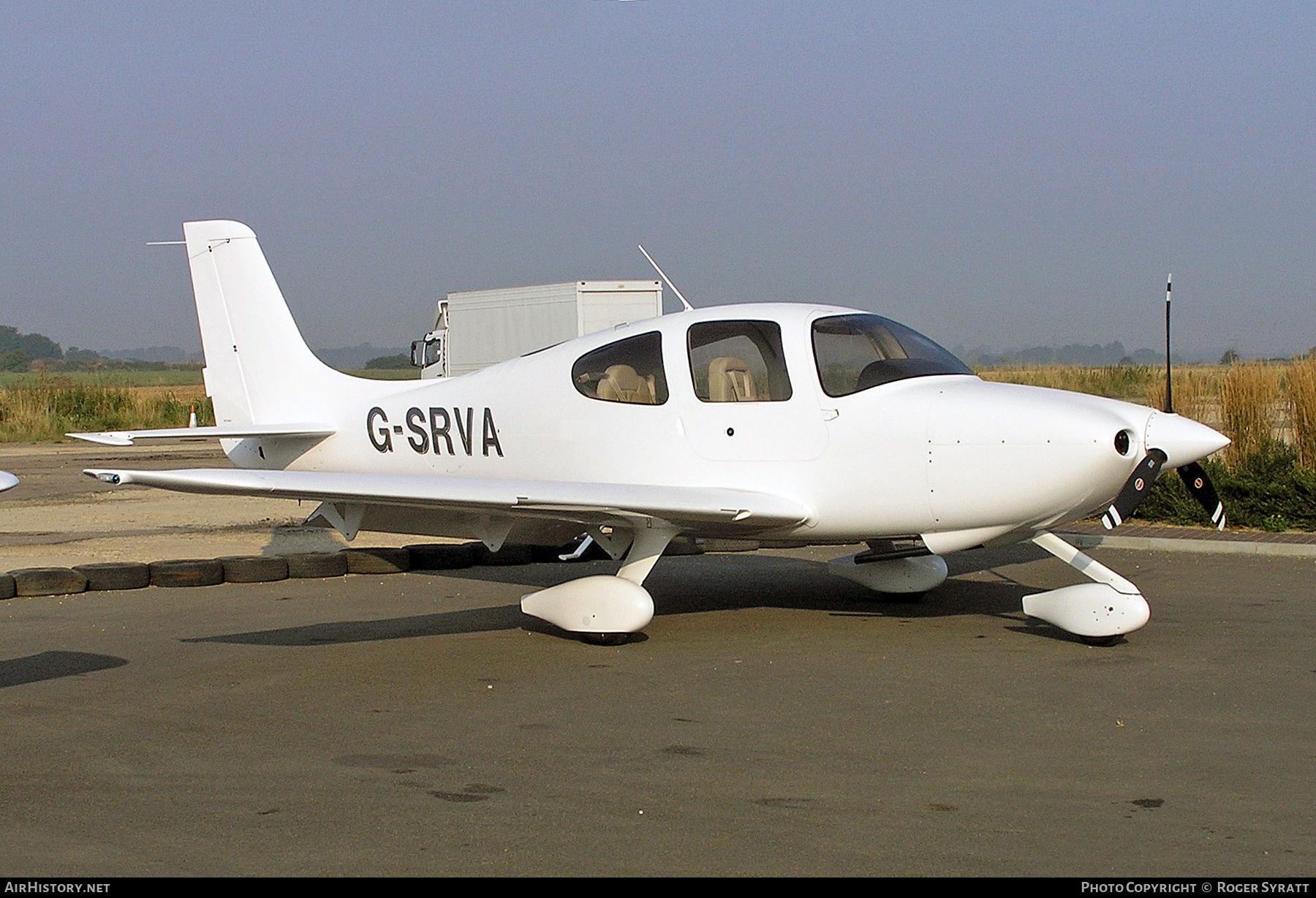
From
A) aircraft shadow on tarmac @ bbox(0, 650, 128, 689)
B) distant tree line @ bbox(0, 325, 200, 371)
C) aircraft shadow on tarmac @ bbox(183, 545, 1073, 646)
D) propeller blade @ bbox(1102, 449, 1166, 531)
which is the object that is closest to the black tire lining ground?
aircraft shadow on tarmac @ bbox(183, 545, 1073, 646)

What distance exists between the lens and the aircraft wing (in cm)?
794

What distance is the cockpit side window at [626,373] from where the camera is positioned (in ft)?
29.6

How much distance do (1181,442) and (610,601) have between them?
354 centimetres

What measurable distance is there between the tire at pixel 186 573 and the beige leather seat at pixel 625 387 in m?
3.87

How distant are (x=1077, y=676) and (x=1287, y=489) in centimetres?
781

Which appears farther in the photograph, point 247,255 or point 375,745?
point 247,255

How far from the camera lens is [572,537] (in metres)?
9.69

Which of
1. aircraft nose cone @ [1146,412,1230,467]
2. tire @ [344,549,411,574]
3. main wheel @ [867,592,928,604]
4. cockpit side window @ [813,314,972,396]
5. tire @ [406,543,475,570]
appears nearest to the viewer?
aircraft nose cone @ [1146,412,1230,467]

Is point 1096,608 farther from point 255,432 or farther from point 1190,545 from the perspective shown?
point 255,432

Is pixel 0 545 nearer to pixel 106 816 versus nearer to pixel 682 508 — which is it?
pixel 682 508

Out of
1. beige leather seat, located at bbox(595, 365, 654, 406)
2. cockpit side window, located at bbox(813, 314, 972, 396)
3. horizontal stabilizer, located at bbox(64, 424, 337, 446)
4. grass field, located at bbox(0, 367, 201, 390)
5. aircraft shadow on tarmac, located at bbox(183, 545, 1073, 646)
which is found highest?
grass field, located at bbox(0, 367, 201, 390)

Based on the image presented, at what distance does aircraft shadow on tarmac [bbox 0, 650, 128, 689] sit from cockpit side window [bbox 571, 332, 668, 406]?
138 inches

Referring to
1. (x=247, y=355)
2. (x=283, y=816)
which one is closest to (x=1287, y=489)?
(x=247, y=355)

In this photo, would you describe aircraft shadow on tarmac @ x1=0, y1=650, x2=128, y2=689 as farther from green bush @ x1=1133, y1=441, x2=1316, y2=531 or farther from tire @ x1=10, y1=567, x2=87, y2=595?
green bush @ x1=1133, y1=441, x2=1316, y2=531
